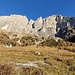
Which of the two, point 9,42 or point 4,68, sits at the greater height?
point 9,42

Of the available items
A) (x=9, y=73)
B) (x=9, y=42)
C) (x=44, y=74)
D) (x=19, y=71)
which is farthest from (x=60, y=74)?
(x=9, y=42)

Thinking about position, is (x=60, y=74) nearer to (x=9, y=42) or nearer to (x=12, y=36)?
(x=9, y=42)

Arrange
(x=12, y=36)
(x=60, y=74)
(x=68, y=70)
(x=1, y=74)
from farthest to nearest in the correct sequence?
(x=12, y=36), (x=68, y=70), (x=60, y=74), (x=1, y=74)

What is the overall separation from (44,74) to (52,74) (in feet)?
4.20

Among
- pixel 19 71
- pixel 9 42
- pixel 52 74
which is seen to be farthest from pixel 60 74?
pixel 9 42

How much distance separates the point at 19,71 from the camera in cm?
1903

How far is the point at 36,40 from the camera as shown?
73.9 metres

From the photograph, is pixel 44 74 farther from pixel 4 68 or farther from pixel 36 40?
pixel 36 40

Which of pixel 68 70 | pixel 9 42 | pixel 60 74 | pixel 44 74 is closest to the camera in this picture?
pixel 44 74

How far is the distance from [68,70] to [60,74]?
186 centimetres

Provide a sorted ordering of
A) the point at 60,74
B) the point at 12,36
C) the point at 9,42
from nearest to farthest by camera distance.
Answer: the point at 60,74 → the point at 9,42 → the point at 12,36

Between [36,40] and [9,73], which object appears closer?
[9,73]

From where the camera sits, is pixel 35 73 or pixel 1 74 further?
pixel 35 73

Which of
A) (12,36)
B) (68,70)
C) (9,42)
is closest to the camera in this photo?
(68,70)
